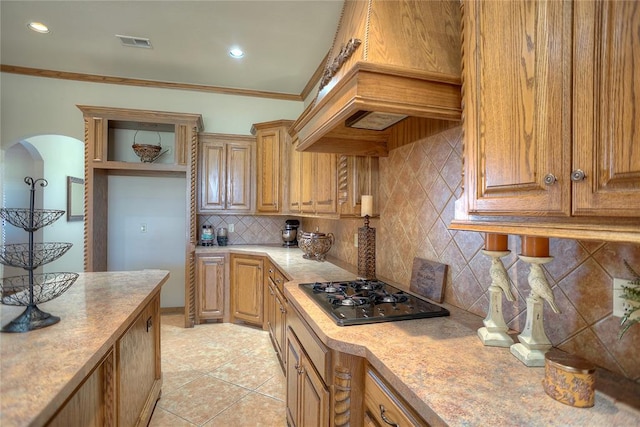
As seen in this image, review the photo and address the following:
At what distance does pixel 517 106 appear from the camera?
866mm

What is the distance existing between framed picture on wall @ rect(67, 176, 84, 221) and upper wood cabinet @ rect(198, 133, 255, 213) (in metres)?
2.97

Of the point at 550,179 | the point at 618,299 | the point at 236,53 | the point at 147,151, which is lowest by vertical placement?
the point at 618,299

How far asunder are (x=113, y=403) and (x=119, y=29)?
9.99ft

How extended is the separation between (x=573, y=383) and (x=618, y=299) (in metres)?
0.32

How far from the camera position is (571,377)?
0.78 meters

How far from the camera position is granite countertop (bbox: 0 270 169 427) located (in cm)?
83

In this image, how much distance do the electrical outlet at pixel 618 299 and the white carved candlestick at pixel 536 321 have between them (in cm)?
14

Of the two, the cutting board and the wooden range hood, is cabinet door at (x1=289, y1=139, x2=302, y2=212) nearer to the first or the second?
the cutting board

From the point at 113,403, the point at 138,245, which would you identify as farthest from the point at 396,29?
the point at 138,245

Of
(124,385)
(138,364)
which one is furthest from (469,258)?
(138,364)

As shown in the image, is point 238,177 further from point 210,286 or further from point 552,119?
point 552,119

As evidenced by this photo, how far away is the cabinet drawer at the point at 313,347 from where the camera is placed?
4.16 feet

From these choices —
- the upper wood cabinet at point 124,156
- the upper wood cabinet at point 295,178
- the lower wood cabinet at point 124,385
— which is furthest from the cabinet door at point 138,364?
the upper wood cabinet at point 295,178

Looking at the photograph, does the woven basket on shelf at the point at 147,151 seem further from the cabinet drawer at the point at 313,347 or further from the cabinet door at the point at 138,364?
the cabinet drawer at the point at 313,347
